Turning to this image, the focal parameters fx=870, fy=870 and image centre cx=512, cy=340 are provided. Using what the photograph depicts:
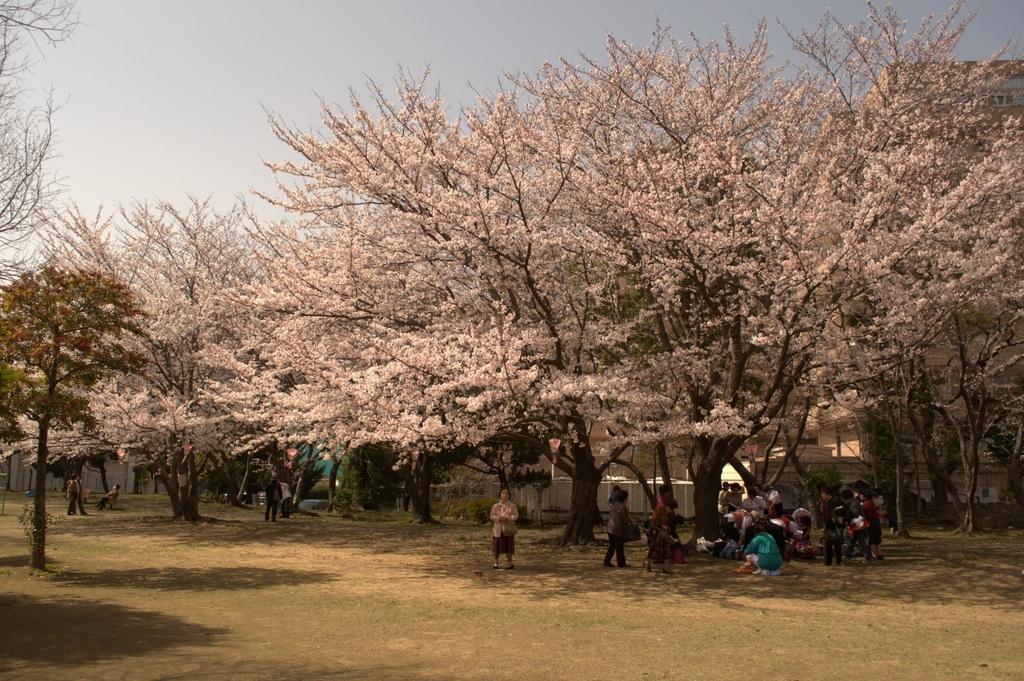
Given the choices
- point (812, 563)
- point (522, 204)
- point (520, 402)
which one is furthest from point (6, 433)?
point (812, 563)

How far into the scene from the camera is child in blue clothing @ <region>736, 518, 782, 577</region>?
1310 centimetres

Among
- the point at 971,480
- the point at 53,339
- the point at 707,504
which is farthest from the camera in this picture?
the point at 971,480

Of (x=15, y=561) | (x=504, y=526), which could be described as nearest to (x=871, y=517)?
(x=504, y=526)

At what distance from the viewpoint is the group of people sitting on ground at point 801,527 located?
1396 centimetres

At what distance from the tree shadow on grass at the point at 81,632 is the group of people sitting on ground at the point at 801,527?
8.47 meters

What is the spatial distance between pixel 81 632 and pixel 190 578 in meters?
4.17

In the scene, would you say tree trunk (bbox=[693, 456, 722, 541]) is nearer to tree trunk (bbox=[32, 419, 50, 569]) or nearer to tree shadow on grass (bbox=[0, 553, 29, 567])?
tree trunk (bbox=[32, 419, 50, 569])

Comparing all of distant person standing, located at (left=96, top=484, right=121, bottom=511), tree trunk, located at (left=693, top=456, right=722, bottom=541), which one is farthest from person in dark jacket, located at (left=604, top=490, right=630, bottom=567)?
distant person standing, located at (left=96, top=484, right=121, bottom=511)

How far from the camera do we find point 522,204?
1584 cm

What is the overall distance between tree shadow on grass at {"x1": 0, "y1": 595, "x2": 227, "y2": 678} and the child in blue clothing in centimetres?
803

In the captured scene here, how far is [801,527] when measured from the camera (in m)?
15.2

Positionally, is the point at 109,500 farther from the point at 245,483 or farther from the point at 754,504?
the point at 754,504

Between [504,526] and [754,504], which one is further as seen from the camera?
[754,504]

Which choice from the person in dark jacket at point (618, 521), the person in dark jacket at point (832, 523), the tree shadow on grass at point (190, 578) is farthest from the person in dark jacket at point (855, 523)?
the tree shadow on grass at point (190, 578)
